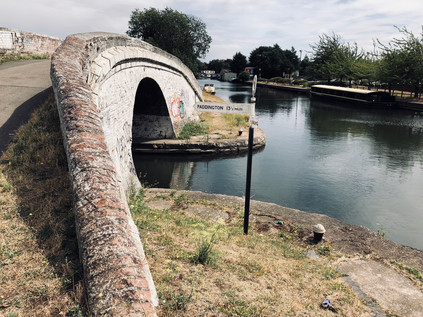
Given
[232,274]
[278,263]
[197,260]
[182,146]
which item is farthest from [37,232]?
[182,146]

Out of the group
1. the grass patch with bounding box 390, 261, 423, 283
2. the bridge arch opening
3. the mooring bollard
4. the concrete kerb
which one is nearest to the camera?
the concrete kerb

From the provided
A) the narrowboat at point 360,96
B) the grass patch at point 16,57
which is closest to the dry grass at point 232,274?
the grass patch at point 16,57

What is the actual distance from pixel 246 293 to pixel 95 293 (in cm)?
207

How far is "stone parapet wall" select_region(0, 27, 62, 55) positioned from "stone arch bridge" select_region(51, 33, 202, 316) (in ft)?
28.8

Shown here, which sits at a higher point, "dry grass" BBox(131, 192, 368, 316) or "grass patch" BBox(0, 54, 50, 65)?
"grass patch" BBox(0, 54, 50, 65)

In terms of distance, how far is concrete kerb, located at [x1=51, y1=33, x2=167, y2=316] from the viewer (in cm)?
245

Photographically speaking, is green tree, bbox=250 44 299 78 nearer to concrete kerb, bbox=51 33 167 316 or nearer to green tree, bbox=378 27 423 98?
green tree, bbox=378 27 423 98

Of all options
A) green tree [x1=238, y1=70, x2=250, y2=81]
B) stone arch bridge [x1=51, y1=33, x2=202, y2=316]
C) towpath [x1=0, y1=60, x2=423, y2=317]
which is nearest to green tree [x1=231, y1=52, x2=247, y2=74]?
green tree [x1=238, y1=70, x2=250, y2=81]

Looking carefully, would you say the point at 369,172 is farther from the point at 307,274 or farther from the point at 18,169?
the point at 18,169

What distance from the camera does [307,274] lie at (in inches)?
204

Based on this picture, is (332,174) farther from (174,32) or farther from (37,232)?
(174,32)

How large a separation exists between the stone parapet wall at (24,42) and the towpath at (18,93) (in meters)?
3.86

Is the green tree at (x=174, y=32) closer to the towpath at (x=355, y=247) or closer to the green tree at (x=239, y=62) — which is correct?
the towpath at (x=355, y=247)

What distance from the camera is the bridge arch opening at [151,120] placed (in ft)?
57.3
